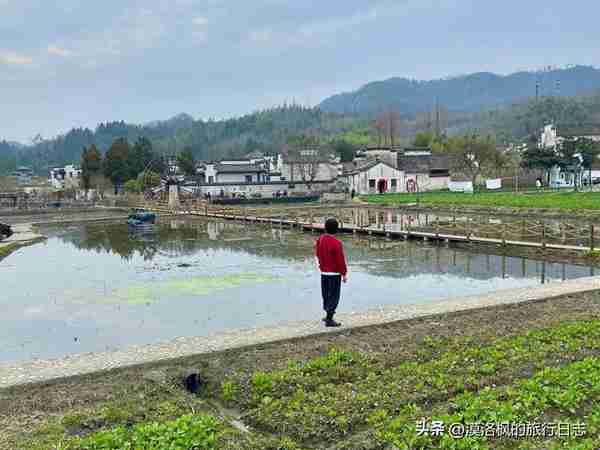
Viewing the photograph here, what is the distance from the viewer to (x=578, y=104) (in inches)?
4675

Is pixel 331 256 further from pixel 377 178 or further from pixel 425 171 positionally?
pixel 425 171

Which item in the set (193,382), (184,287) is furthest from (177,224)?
(193,382)

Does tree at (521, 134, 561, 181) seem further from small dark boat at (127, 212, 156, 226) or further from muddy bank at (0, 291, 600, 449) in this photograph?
muddy bank at (0, 291, 600, 449)

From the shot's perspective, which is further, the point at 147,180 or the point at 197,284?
the point at 147,180

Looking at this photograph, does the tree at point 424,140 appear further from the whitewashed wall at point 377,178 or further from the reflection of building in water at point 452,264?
the reflection of building in water at point 452,264

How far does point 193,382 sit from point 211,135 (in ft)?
477

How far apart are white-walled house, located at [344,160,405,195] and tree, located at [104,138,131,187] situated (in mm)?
28532

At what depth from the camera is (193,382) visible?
750cm

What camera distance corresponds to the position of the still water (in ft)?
39.5

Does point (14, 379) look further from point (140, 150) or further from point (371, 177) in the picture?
point (140, 150)

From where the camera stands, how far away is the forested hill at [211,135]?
134 metres

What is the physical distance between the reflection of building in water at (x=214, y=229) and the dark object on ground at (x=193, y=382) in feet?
77.5

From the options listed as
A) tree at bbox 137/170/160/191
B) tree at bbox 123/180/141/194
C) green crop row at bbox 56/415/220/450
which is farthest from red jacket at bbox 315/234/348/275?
tree at bbox 137/170/160/191

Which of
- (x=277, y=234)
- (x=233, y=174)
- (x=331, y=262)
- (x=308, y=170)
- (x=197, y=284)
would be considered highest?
(x=308, y=170)
